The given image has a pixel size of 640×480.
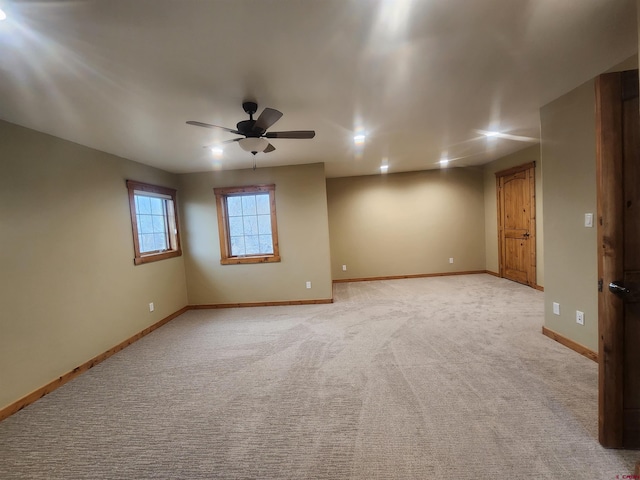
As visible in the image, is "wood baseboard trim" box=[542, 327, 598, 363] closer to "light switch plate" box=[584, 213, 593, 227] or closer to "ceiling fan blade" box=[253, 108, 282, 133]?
"light switch plate" box=[584, 213, 593, 227]

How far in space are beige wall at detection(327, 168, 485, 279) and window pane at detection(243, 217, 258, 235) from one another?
1.96 m

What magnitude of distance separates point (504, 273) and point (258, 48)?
5896mm

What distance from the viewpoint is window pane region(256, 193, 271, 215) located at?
4566 mm

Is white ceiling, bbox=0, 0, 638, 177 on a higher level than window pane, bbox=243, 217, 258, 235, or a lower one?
higher

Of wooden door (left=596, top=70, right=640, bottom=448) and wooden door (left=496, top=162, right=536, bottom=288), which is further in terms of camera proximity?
wooden door (left=496, top=162, right=536, bottom=288)

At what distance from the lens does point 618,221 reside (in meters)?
1.36

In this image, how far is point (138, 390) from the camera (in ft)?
7.54

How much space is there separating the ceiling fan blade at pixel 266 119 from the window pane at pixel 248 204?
8.23ft

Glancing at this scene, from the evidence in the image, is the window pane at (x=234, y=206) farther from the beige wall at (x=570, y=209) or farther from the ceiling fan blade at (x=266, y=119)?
the beige wall at (x=570, y=209)

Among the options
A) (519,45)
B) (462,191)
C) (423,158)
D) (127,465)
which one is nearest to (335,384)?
(127,465)

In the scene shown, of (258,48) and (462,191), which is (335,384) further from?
(462,191)

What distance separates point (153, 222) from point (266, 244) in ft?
5.75

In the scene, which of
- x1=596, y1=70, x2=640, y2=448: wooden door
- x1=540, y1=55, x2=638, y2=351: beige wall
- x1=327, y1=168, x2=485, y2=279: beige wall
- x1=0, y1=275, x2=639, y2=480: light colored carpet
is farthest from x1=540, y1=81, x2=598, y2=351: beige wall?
x1=327, y1=168, x2=485, y2=279: beige wall

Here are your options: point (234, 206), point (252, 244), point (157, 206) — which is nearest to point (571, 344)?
point (252, 244)
